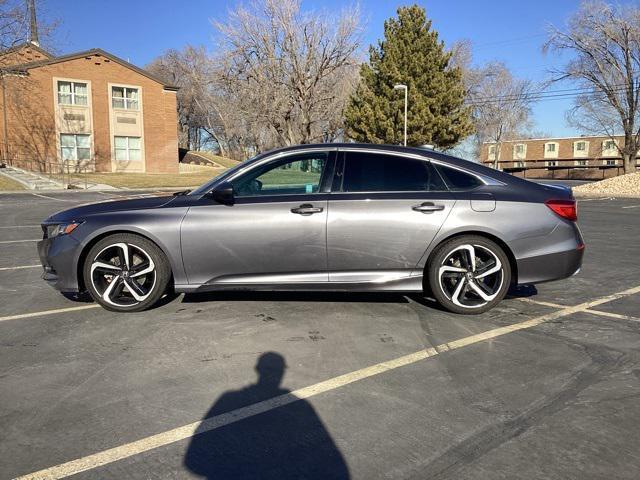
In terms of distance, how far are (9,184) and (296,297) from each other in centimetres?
2909

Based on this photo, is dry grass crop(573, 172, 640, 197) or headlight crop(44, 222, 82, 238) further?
dry grass crop(573, 172, 640, 197)

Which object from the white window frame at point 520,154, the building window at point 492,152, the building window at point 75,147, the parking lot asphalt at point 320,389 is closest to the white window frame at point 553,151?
the white window frame at point 520,154

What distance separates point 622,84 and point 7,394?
38900 mm

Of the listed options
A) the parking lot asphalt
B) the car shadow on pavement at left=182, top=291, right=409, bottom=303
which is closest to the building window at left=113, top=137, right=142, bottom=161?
the parking lot asphalt

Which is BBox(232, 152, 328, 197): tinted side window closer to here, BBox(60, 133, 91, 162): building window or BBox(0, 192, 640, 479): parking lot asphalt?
BBox(0, 192, 640, 479): parking lot asphalt

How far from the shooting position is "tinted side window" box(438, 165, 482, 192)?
4.89 metres

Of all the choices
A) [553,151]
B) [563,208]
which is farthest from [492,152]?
[563,208]

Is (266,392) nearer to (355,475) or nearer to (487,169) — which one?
(355,475)

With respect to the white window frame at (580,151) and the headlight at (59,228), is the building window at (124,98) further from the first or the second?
the white window frame at (580,151)

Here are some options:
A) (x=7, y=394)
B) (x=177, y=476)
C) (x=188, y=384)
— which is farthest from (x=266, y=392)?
(x=7, y=394)

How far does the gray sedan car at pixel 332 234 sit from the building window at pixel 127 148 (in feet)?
128

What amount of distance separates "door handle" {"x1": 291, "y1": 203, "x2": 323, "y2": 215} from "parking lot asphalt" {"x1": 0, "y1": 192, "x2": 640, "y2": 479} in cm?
94

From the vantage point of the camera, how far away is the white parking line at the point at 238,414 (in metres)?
2.47

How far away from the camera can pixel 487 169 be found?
16.5 ft
